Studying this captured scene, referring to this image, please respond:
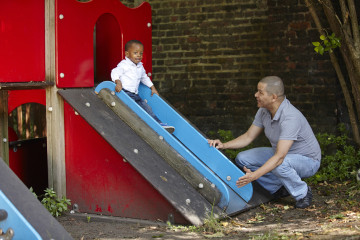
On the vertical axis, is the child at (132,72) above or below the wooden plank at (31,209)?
above

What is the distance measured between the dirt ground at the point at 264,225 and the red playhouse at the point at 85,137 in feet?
0.35

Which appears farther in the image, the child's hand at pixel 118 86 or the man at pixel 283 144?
the child's hand at pixel 118 86

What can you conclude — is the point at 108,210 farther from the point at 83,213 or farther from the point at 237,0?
the point at 237,0

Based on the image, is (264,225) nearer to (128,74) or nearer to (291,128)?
(291,128)

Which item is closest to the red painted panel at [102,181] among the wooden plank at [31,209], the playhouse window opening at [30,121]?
the wooden plank at [31,209]

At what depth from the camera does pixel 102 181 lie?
5.04 meters

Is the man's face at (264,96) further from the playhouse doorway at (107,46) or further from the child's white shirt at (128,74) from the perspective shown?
the playhouse doorway at (107,46)

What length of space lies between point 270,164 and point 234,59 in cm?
340

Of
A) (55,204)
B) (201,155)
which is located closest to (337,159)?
(201,155)

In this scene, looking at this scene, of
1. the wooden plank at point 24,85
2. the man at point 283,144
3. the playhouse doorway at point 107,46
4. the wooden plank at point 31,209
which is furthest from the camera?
the playhouse doorway at point 107,46

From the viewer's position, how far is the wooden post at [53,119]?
17.0 feet

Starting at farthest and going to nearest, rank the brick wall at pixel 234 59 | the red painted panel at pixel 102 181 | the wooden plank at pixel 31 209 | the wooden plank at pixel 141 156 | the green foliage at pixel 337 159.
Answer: the brick wall at pixel 234 59
the green foliage at pixel 337 159
the red painted panel at pixel 102 181
the wooden plank at pixel 141 156
the wooden plank at pixel 31 209

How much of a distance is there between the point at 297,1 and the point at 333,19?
1.16 metres

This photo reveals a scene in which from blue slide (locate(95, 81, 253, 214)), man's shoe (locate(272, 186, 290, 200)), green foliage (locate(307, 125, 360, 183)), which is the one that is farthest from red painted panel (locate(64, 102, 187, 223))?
green foliage (locate(307, 125, 360, 183))
